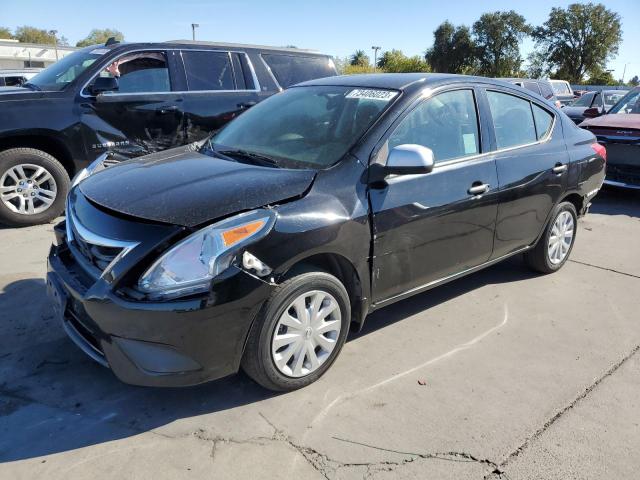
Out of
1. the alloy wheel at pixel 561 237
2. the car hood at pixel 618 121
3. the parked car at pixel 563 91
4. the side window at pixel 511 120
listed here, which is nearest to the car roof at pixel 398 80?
the side window at pixel 511 120

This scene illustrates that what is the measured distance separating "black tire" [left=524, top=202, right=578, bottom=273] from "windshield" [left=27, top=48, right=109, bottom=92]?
5.04 m

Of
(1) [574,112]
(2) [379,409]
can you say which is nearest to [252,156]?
(2) [379,409]

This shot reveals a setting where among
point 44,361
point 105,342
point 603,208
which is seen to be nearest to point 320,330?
point 105,342

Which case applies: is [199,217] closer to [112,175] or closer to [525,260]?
[112,175]

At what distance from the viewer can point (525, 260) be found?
4.83m

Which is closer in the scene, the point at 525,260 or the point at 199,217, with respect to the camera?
the point at 199,217

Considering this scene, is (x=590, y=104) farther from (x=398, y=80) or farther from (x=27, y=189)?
(x=27, y=189)

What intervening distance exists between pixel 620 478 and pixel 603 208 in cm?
618

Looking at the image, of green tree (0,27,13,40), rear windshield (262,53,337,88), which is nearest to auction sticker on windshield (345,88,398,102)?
rear windshield (262,53,337,88)

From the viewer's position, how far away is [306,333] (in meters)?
2.88

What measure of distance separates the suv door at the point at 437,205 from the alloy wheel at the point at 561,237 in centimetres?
104

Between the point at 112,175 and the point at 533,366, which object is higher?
the point at 112,175

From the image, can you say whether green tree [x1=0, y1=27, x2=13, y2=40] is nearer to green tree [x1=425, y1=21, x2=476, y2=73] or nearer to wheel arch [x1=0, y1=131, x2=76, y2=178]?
green tree [x1=425, y1=21, x2=476, y2=73]

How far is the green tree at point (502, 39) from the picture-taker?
63.4 m
